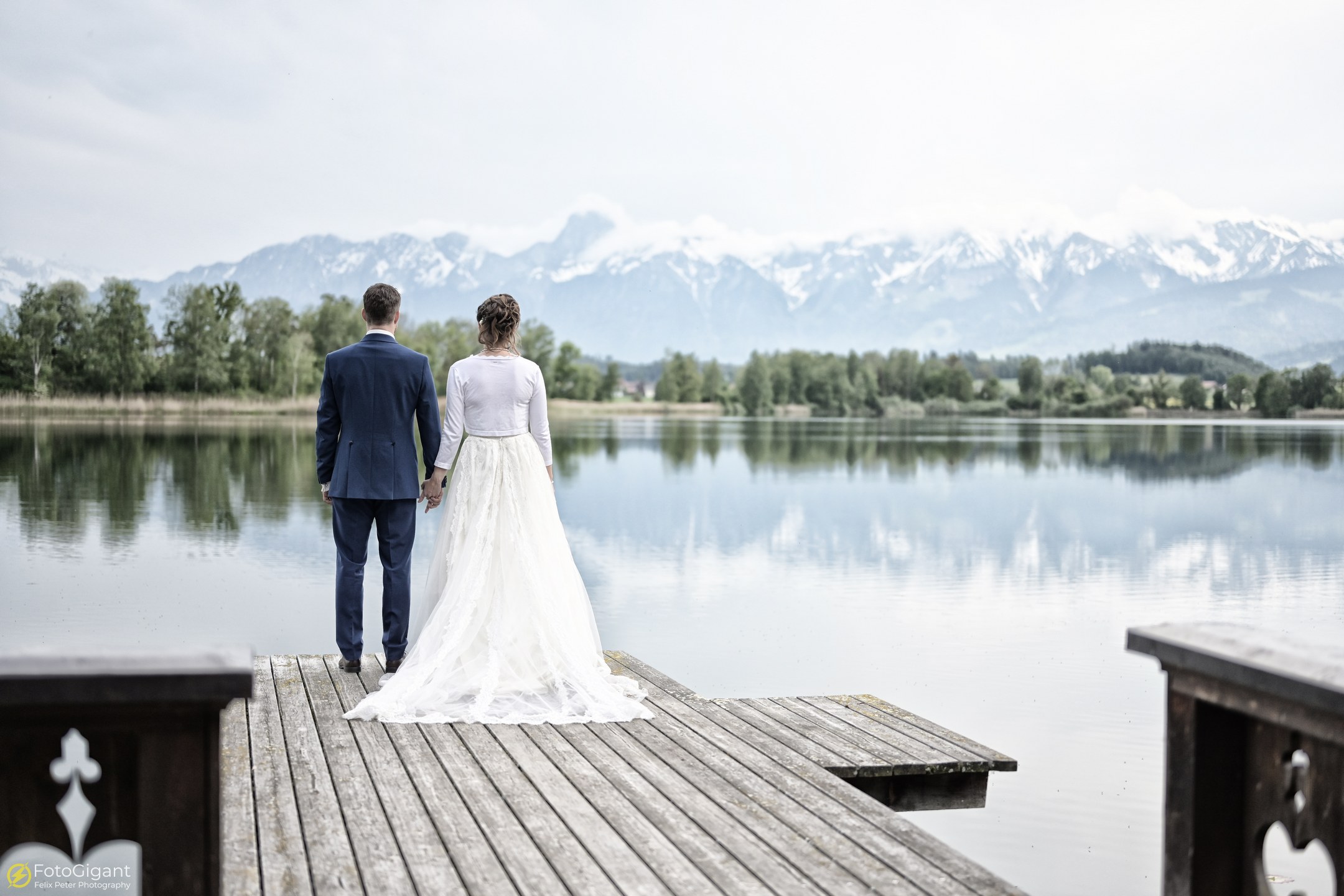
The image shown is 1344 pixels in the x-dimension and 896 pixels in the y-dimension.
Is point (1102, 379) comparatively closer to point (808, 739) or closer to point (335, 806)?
point (808, 739)

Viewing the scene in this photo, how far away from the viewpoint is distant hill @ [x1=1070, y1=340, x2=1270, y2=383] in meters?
177

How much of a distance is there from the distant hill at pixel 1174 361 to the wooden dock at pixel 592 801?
18113 centimetres

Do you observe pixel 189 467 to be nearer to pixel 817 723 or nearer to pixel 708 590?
pixel 708 590

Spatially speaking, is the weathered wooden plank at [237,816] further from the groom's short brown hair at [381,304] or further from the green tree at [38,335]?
the green tree at [38,335]

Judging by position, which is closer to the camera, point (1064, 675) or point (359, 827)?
point (359, 827)

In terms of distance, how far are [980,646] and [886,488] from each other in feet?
64.6

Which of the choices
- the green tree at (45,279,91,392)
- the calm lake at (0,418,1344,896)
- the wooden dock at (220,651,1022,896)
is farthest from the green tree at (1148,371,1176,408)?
the wooden dock at (220,651,1022,896)

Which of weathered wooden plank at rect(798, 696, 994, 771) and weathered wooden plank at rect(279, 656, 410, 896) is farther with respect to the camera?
weathered wooden plank at rect(798, 696, 994, 771)

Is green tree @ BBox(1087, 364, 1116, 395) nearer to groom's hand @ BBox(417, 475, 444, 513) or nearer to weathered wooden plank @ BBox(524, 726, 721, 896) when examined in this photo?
groom's hand @ BBox(417, 475, 444, 513)

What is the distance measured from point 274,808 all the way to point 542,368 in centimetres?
10041

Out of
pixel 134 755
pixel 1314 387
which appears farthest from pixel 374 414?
pixel 1314 387

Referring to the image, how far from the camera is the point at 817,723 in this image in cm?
616

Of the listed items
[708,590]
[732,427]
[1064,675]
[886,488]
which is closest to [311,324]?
[732,427]

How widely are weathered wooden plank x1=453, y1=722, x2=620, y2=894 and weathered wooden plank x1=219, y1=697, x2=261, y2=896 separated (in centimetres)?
93
